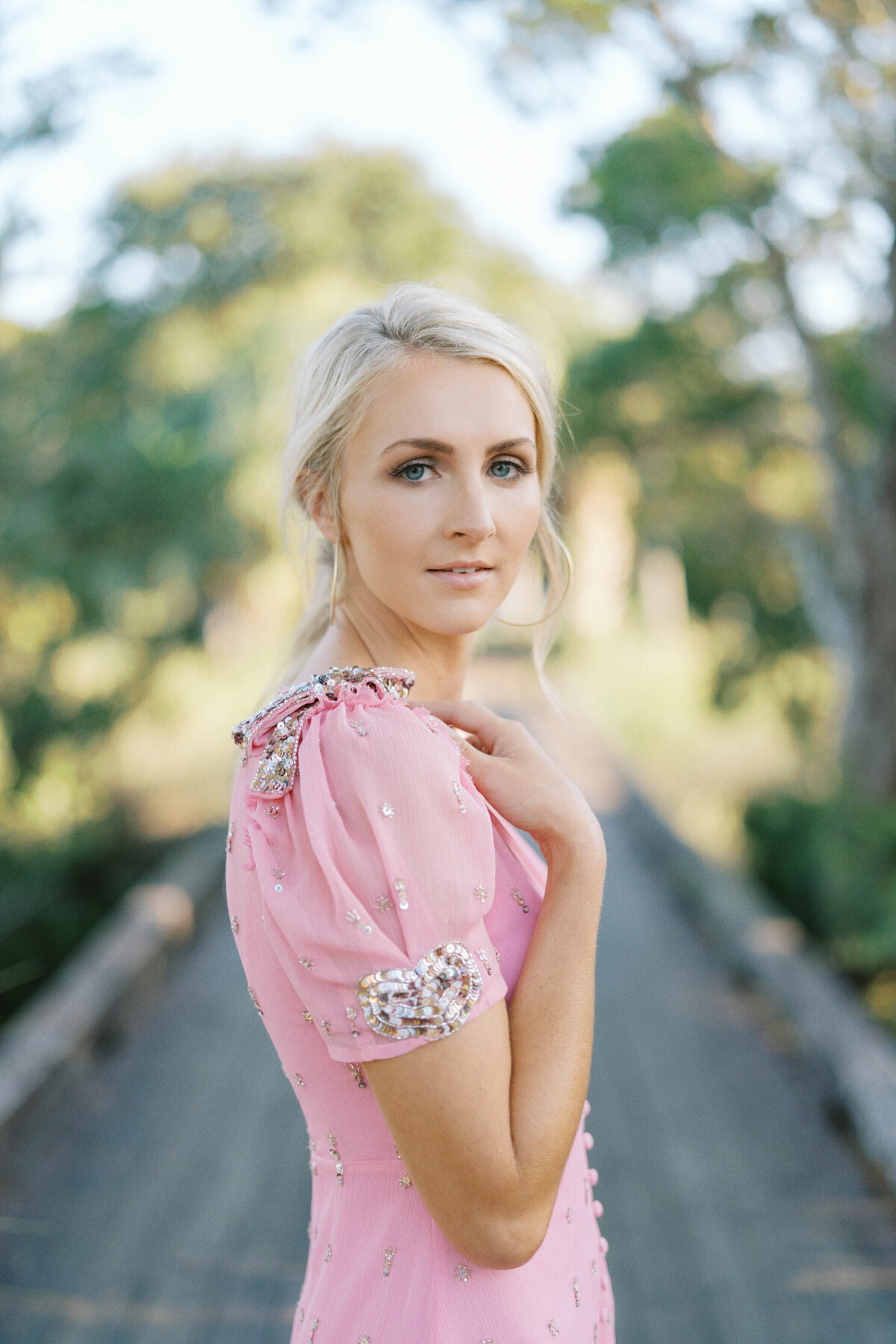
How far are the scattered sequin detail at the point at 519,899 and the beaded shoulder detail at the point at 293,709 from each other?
24cm

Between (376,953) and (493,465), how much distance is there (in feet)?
1.78

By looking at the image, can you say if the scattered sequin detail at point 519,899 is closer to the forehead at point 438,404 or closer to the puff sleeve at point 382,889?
the puff sleeve at point 382,889

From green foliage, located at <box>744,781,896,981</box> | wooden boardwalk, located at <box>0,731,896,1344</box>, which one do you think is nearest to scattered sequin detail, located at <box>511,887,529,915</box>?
wooden boardwalk, located at <box>0,731,896,1344</box>

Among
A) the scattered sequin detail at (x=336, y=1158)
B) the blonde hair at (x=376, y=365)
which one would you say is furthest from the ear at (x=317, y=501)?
the scattered sequin detail at (x=336, y=1158)

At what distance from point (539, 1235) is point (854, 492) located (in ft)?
20.9

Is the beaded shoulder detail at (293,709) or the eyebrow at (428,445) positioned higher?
the eyebrow at (428,445)

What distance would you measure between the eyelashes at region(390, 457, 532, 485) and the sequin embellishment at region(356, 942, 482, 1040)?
488 millimetres

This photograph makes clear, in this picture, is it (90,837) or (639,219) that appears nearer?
(639,219)

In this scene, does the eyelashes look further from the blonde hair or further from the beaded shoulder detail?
the beaded shoulder detail

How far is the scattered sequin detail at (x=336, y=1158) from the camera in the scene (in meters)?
1.20

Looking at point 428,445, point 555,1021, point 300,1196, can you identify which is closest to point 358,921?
point 555,1021

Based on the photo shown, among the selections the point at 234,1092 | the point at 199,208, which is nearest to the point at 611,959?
the point at 234,1092

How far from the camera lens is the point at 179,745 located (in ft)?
36.2

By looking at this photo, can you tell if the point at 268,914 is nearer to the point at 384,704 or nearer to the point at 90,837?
the point at 384,704
